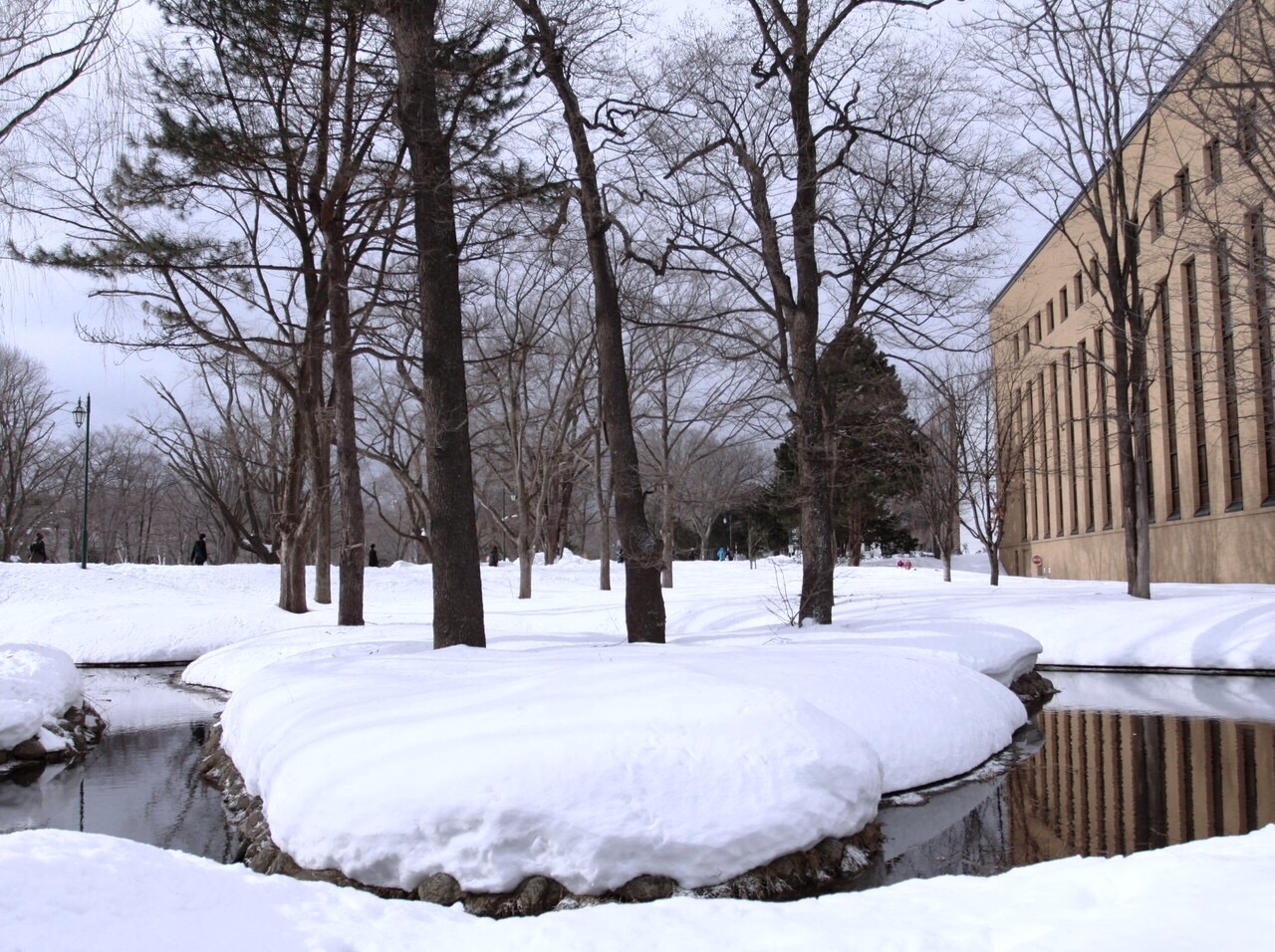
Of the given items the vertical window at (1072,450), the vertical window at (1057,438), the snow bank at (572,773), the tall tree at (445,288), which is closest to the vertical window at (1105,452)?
the vertical window at (1072,450)

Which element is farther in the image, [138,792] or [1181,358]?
[1181,358]

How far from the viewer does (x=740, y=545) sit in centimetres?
7044

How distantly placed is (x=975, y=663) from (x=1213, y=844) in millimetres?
6897

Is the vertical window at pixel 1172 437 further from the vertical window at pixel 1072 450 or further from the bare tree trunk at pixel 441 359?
the bare tree trunk at pixel 441 359

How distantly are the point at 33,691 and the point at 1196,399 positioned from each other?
1046 inches

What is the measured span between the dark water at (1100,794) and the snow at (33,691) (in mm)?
8688

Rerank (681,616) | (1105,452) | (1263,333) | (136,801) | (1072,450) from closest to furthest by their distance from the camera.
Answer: (136,801)
(681,616)
(1263,333)
(1105,452)
(1072,450)

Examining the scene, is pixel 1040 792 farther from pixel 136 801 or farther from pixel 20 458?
pixel 20 458

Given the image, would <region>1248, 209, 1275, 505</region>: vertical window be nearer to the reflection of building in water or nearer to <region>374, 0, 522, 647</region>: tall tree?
the reflection of building in water

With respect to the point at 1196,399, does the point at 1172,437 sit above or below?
below

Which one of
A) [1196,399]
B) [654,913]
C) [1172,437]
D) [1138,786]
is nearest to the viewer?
[654,913]

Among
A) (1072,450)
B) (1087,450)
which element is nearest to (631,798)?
(1087,450)

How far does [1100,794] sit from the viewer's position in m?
7.53

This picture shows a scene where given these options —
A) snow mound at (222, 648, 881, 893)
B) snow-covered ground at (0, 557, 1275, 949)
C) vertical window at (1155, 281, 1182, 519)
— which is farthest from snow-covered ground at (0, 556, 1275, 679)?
snow mound at (222, 648, 881, 893)
